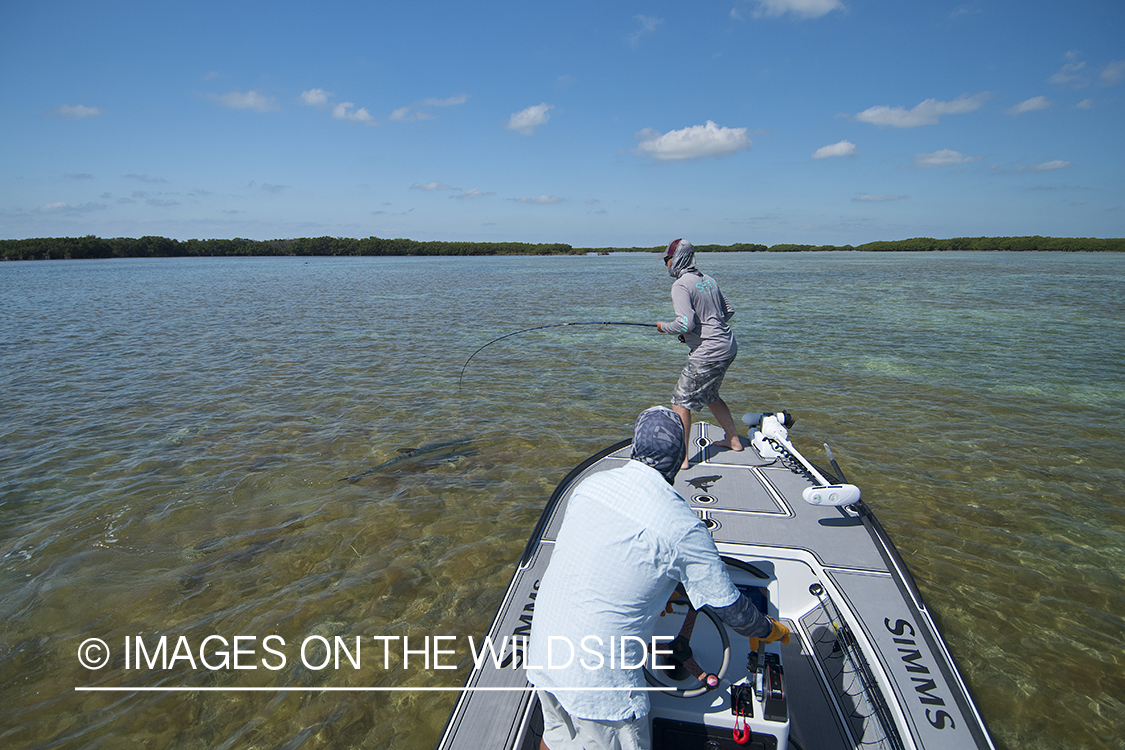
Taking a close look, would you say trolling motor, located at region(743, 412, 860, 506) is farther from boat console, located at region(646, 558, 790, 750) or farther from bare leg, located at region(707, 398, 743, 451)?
boat console, located at region(646, 558, 790, 750)

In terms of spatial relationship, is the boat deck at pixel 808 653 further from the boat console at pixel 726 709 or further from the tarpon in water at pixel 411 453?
the tarpon in water at pixel 411 453

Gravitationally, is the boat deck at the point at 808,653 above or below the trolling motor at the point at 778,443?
below

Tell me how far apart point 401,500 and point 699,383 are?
158 inches

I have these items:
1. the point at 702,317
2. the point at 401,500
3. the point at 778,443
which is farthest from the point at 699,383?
the point at 401,500

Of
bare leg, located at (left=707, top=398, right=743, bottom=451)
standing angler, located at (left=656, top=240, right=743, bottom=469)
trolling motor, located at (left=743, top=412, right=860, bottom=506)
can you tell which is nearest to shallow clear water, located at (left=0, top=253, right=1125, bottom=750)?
trolling motor, located at (left=743, top=412, right=860, bottom=506)

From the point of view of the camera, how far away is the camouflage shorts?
618 cm

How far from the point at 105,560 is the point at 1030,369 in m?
17.8

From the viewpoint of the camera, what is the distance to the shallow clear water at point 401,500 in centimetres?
403

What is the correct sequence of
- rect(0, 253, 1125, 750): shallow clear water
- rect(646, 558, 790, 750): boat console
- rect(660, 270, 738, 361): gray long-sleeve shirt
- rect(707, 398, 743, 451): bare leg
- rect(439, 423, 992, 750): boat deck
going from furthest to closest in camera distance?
rect(707, 398, 743, 451): bare leg < rect(660, 270, 738, 361): gray long-sleeve shirt < rect(0, 253, 1125, 750): shallow clear water < rect(439, 423, 992, 750): boat deck < rect(646, 558, 790, 750): boat console

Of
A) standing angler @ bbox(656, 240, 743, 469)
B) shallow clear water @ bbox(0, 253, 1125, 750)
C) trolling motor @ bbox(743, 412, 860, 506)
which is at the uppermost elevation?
standing angler @ bbox(656, 240, 743, 469)

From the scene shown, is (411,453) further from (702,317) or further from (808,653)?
(808,653)

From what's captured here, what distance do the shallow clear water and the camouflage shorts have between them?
2.28m

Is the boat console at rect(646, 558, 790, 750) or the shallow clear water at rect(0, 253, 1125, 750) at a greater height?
the boat console at rect(646, 558, 790, 750)

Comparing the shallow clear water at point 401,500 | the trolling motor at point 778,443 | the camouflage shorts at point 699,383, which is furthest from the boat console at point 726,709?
the camouflage shorts at point 699,383
